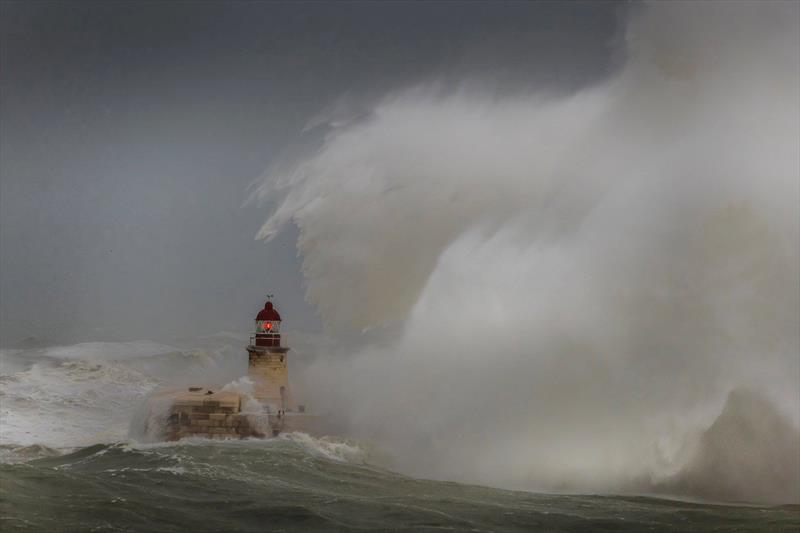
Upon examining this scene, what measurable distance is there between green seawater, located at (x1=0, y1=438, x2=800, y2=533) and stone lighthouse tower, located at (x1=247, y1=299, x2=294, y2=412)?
7372mm

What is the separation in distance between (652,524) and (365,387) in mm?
15444

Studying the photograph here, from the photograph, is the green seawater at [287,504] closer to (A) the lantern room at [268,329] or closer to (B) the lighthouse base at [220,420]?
(B) the lighthouse base at [220,420]

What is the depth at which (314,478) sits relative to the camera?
17109mm

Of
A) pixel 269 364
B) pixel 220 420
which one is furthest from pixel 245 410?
pixel 269 364

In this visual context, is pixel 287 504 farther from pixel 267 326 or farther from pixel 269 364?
pixel 267 326

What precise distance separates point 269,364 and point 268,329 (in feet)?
3.52

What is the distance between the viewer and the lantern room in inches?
1054

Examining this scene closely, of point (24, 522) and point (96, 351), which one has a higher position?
point (96, 351)

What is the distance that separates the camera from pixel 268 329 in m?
26.9

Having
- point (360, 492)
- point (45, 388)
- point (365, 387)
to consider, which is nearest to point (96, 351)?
point (45, 388)

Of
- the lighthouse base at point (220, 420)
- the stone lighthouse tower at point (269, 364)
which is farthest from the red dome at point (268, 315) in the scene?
the lighthouse base at point (220, 420)

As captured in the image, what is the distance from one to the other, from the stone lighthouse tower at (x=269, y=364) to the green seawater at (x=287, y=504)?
7372 mm

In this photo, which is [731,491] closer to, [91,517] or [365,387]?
[91,517]

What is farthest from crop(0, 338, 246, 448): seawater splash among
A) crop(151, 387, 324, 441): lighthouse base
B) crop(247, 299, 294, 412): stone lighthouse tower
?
crop(247, 299, 294, 412): stone lighthouse tower
